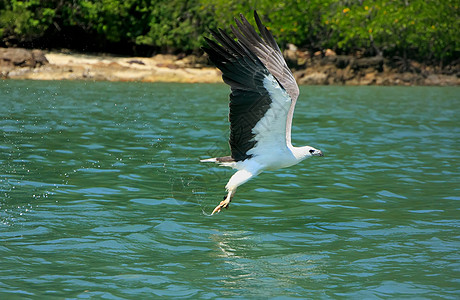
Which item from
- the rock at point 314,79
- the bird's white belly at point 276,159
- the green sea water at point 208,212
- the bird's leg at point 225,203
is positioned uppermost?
the bird's white belly at point 276,159

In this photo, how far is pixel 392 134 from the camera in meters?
14.0

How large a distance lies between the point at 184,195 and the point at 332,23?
77.1 feet

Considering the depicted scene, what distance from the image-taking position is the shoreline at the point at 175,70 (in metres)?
23.8

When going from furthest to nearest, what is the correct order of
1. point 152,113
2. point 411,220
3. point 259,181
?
1. point 152,113
2. point 259,181
3. point 411,220

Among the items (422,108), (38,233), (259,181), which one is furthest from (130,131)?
(422,108)

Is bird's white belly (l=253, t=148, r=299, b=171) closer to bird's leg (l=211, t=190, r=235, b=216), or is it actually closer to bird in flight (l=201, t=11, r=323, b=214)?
bird in flight (l=201, t=11, r=323, b=214)

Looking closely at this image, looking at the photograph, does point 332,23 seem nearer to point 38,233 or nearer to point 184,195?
point 184,195

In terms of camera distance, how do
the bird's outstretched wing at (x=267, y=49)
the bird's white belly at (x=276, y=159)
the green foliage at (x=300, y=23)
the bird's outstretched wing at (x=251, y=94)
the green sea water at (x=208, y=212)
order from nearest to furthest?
the green sea water at (x=208, y=212) → the bird's outstretched wing at (x=251, y=94) → the bird's outstretched wing at (x=267, y=49) → the bird's white belly at (x=276, y=159) → the green foliage at (x=300, y=23)

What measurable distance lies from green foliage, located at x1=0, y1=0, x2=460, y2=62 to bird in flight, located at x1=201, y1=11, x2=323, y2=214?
21.5 meters

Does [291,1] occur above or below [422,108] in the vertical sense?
above

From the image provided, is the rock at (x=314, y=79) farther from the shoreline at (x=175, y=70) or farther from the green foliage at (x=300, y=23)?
the green foliage at (x=300, y=23)

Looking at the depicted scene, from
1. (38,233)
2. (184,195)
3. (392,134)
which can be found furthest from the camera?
(392,134)

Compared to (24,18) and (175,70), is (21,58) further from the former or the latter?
(175,70)

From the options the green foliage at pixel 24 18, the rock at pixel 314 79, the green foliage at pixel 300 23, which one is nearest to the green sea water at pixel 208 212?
the green foliage at pixel 24 18
